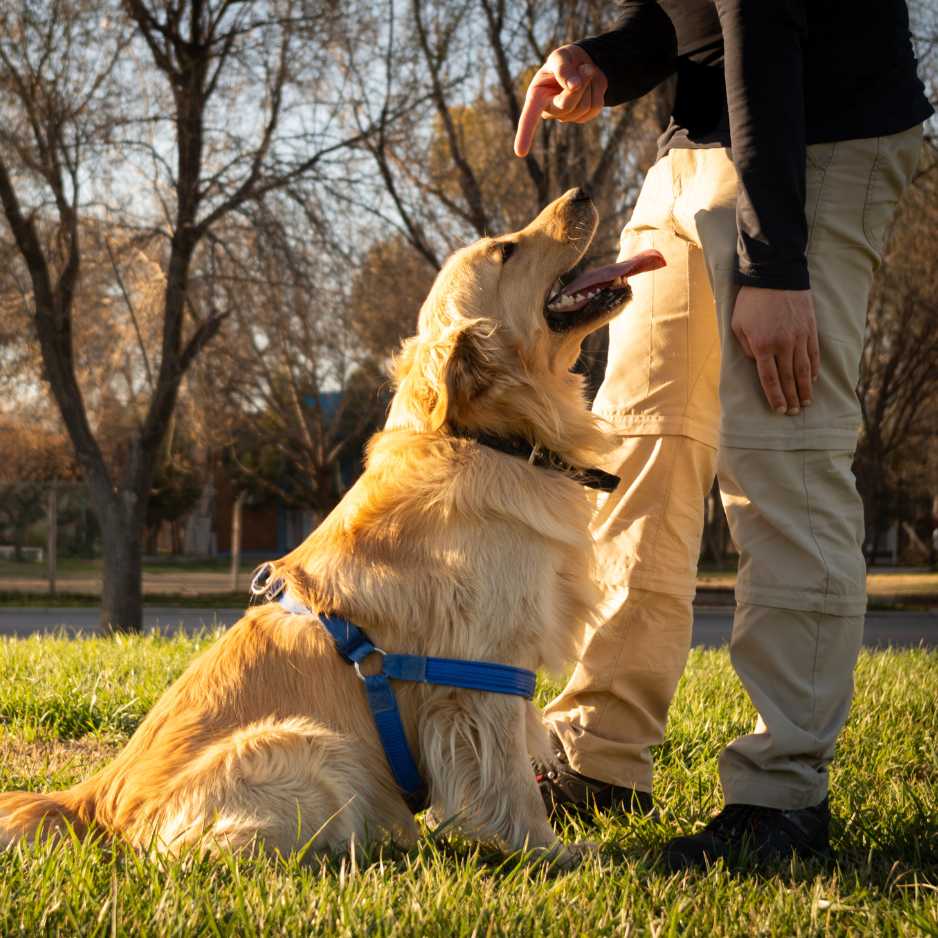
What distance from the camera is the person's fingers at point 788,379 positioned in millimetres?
2518

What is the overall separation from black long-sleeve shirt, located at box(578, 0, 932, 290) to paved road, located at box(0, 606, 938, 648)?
440 inches

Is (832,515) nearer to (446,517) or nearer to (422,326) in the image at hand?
(446,517)

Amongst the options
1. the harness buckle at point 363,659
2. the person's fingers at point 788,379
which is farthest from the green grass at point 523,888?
the person's fingers at point 788,379

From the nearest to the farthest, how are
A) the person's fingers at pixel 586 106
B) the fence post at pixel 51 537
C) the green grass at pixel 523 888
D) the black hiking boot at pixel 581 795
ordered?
1. the green grass at pixel 523 888
2. the black hiking boot at pixel 581 795
3. the person's fingers at pixel 586 106
4. the fence post at pixel 51 537

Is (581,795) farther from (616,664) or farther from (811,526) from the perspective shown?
(811,526)

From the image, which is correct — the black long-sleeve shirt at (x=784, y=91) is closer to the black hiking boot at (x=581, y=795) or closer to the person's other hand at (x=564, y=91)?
the person's other hand at (x=564, y=91)

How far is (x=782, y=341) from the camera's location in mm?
2504

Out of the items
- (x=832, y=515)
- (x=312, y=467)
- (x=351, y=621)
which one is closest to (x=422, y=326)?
(x=351, y=621)

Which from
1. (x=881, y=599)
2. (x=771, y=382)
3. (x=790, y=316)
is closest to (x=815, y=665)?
(x=771, y=382)

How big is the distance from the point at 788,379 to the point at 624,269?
0.75 m

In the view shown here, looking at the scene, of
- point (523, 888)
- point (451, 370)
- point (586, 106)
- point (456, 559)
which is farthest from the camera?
point (586, 106)

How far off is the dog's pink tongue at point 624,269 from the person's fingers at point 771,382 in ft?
2.22

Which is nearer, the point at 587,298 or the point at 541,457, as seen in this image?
the point at 541,457

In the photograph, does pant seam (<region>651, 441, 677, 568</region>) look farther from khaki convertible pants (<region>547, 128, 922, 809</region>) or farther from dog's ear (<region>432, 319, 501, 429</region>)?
dog's ear (<region>432, 319, 501, 429</region>)
